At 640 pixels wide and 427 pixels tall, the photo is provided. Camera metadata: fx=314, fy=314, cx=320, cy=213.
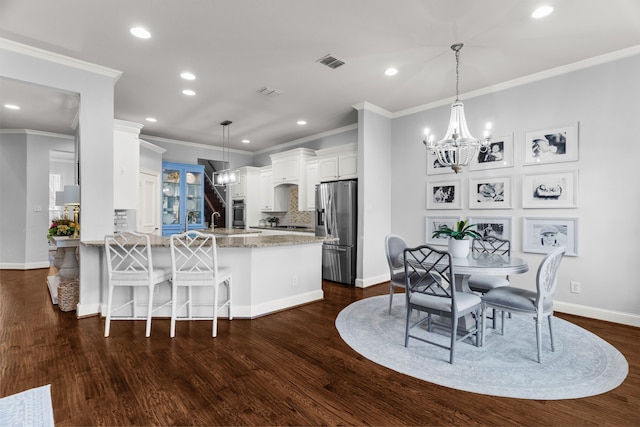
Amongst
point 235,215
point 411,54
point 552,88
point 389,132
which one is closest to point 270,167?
point 235,215

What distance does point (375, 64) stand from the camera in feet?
11.6

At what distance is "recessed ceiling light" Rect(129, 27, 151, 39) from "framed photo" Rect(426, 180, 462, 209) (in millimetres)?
3999

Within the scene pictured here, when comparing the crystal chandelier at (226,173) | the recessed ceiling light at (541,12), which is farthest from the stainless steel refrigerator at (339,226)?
the recessed ceiling light at (541,12)

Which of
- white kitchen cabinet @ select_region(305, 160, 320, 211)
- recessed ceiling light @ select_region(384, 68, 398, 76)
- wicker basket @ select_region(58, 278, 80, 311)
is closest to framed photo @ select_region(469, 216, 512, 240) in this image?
recessed ceiling light @ select_region(384, 68, 398, 76)

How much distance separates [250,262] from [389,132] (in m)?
3.29

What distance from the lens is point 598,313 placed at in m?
3.46

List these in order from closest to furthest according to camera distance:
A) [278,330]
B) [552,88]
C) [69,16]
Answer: [69,16] < [278,330] < [552,88]

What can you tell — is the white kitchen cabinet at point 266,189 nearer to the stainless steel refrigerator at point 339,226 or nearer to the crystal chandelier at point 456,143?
the stainless steel refrigerator at point 339,226

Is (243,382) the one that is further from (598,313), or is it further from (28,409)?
(598,313)

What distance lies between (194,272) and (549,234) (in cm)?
407

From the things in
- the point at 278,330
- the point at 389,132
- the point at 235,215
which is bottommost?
the point at 278,330

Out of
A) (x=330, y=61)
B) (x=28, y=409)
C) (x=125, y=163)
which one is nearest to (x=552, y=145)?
(x=330, y=61)

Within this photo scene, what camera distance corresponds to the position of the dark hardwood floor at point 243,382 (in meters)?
1.82

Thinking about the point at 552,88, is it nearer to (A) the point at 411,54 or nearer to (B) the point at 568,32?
(B) the point at 568,32
